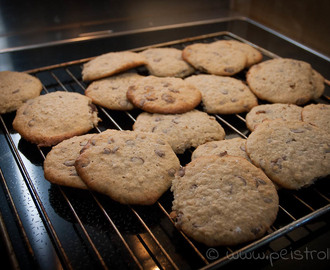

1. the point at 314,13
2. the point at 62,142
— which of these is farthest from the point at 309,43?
the point at 62,142

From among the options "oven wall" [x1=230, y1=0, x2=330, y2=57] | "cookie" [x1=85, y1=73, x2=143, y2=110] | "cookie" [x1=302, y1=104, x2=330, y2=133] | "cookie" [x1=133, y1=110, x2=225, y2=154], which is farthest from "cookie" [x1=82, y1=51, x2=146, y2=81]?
"oven wall" [x1=230, y1=0, x2=330, y2=57]

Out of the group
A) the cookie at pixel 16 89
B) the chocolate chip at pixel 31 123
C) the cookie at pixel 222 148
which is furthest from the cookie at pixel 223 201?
the cookie at pixel 16 89

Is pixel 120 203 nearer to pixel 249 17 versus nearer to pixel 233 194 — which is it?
pixel 233 194

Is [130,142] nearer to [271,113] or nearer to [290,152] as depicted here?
[290,152]

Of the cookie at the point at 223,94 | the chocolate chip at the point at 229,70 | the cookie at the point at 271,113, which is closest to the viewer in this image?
the cookie at the point at 271,113

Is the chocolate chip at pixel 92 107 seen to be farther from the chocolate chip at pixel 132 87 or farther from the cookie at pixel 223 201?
the cookie at pixel 223 201
